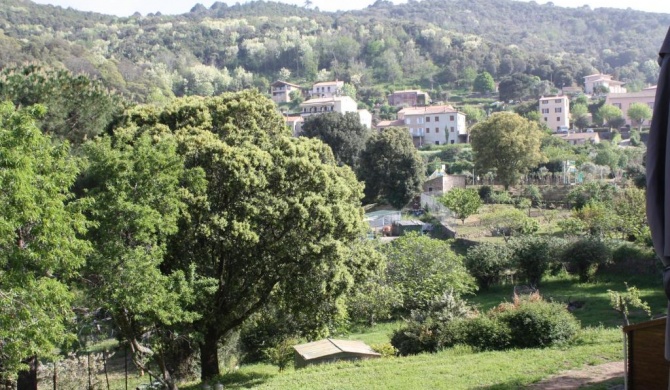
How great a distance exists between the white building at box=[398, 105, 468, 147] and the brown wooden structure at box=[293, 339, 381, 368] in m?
61.6

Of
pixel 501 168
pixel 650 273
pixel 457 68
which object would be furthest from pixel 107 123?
pixel 457 68

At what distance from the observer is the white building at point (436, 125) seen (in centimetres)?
7569

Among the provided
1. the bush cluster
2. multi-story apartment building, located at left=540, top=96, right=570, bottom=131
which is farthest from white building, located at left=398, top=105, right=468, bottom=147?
the bush cluster

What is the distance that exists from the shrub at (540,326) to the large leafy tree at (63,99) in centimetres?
1292

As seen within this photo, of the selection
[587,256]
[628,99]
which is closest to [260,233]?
[587,256]

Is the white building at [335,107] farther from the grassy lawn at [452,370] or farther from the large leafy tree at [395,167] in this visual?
the grassy lawn at [452,370]

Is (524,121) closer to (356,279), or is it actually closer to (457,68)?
A: (356,279)

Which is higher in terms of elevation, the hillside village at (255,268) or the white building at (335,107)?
the white building at (335,107)

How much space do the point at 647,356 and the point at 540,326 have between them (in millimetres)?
5070

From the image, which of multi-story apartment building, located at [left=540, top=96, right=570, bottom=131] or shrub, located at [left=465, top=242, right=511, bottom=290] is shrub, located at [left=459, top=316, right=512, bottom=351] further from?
multi-story apartment building, located at [left=540, top=96, right=570, bottom=131]

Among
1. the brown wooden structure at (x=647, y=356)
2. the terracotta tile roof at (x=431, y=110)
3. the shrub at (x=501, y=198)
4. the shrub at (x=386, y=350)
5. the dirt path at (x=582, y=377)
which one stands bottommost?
the shrub at (x=501, y=198)

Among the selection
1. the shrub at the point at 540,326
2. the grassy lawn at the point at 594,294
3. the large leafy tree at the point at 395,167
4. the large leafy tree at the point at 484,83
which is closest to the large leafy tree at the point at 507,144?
the large leafy tree at the point at 395,167

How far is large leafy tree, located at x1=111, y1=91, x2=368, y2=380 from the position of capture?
551 inches

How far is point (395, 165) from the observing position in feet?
147
